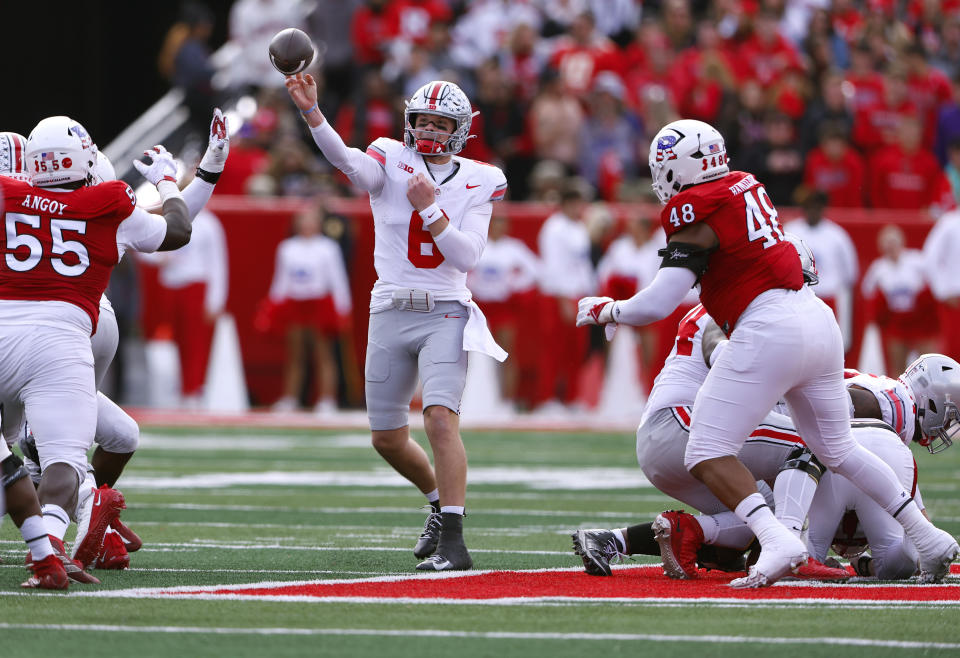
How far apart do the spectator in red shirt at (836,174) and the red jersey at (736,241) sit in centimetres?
1141

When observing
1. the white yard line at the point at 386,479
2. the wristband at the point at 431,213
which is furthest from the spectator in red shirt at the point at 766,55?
the wristband at the point at 431,213

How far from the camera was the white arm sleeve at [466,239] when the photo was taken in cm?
720

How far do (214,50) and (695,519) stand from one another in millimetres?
17453

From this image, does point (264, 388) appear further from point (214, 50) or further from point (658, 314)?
point (658, 314)

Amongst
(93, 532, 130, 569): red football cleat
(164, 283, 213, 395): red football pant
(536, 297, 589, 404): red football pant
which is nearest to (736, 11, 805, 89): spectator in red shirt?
(536, 297, 589, 404): red football pant

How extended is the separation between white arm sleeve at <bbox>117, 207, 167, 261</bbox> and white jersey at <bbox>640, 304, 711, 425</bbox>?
1996 mm

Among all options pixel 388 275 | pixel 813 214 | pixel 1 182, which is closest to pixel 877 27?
pixel 813 214

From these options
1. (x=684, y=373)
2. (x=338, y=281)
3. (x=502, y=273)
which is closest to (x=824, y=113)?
(x=502, y=273)

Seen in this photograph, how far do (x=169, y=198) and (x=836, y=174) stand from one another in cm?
1191

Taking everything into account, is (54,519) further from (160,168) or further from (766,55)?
(766,55)

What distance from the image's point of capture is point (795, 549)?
6.15 meters

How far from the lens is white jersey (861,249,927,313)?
669 inches

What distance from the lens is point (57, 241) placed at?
6.42 m

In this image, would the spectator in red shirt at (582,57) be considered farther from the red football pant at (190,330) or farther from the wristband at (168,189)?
the wristband at (168,189)
